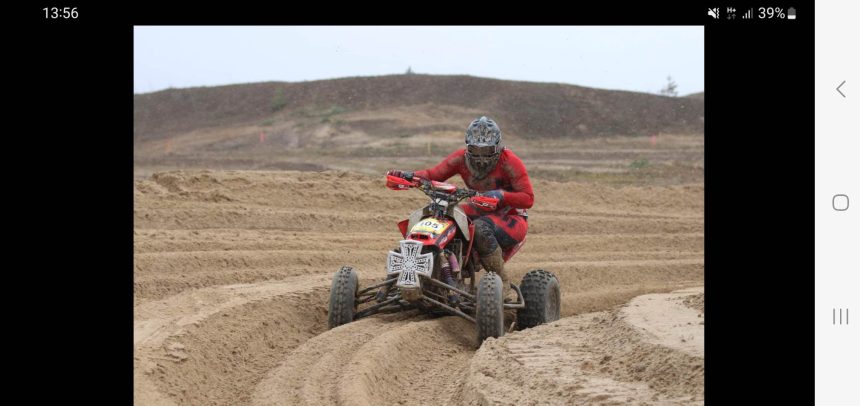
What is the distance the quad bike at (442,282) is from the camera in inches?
357

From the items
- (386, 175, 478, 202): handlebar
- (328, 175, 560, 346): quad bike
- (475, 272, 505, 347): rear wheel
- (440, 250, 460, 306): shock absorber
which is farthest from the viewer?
(386, 175, 478, 202): handlebar

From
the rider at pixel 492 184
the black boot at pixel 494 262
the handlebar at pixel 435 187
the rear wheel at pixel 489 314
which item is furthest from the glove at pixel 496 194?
the rear wheel at pixel 489 314

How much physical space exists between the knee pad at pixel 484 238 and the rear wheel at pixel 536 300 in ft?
1.61

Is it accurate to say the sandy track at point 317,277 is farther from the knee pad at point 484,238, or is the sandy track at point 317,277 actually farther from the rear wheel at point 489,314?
the knee pad at point 484,238

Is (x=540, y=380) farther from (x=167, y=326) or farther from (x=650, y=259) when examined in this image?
(x=650, y=259)

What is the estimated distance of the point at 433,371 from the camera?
823 centimetres

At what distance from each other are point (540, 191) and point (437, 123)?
840 inches

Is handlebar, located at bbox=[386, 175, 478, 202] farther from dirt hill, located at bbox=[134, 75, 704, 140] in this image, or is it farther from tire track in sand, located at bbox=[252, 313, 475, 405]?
dirt hill, located at bbox=[134, 75, 704, 140]

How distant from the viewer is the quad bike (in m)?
9.06

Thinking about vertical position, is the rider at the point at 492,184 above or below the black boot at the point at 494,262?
above

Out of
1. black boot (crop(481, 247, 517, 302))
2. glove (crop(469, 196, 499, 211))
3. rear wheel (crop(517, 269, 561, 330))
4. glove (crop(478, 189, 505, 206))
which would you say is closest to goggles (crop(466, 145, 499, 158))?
glove (crop(478, 189, 505, 206))

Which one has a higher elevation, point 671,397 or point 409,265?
point 409,265

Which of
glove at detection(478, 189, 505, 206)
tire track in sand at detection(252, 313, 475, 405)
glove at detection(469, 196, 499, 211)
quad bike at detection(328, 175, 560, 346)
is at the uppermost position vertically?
glove at detection(478, 189, 505, 206)
